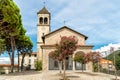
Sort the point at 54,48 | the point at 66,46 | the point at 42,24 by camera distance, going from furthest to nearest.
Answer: the point at 42,24, the point at 54,48, the point at 66,46

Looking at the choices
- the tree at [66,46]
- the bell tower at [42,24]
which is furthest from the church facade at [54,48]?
the tree at [66,46]

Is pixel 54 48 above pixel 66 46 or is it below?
above

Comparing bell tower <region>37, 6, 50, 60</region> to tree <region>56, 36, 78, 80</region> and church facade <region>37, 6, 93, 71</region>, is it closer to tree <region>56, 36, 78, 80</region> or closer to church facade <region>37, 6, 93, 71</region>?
church facade <region>37, 6, 93, 71</region>

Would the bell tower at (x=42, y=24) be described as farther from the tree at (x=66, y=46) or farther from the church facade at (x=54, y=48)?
the tree at (x=66, y=46)

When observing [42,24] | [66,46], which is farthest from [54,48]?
[66,46]

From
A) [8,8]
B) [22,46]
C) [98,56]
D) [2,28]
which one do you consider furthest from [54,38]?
[8,8]

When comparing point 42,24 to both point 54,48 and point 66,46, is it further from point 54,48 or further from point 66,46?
point 66,46

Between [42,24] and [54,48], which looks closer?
[54,48]

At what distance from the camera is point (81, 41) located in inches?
2219

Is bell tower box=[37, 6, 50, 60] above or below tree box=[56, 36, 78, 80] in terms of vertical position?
above

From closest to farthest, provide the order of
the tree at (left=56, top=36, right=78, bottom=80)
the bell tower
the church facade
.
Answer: the tree at (left=56, top=36, right=78, bottom=80), the church facade, the bell tower

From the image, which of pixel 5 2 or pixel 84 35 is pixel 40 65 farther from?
pixel 5 2

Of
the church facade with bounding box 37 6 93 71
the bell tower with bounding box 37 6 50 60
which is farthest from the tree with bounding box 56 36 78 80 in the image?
the bell tower with bounding box 37 6 50 60

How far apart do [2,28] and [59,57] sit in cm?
804
